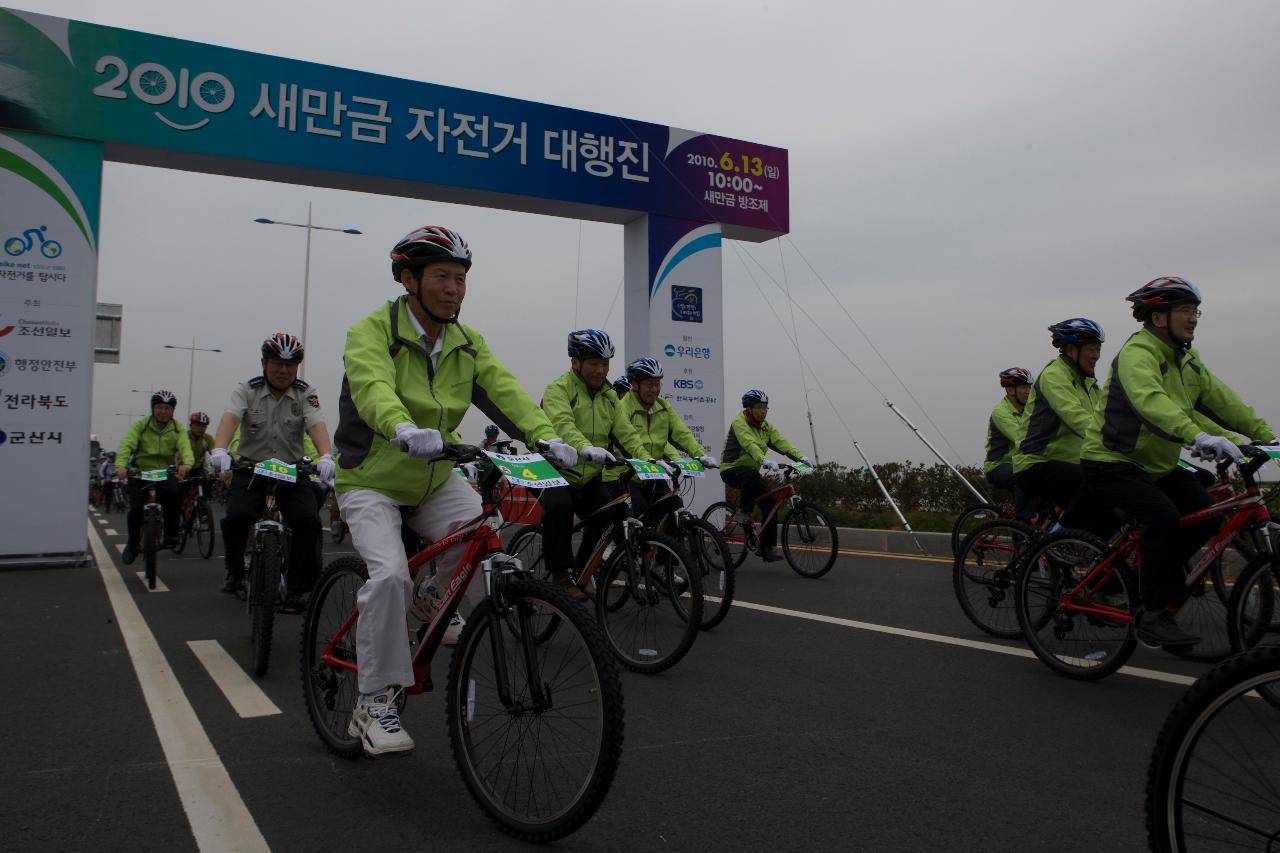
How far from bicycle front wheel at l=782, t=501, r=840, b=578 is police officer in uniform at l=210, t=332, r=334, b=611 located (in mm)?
5137

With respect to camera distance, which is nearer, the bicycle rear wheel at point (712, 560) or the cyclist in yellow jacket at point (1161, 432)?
the cyclist in yellow jacket at point (1161, 432)

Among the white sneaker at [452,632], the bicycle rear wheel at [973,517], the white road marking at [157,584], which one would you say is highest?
the bicycle rear wheel at [973,517]

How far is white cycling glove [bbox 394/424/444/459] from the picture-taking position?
3107 mm

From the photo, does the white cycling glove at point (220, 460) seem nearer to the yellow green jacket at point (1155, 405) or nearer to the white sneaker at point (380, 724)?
the white sneaker at point (380, 724)

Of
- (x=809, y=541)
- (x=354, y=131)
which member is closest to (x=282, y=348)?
(x=809, y=541)

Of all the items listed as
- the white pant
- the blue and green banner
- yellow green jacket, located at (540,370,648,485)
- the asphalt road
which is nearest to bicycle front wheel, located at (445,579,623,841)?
the asphalt road

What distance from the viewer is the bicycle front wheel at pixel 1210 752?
2.17m

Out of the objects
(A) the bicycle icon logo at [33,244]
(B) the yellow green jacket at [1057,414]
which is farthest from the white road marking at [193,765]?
(A) the bicycle icon logo at [33,244]

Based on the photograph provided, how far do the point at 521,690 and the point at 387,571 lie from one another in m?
0.71

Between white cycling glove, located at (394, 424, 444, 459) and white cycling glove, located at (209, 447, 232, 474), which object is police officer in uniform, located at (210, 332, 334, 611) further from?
white cycling glove, located at (394, 424, 444, 459)

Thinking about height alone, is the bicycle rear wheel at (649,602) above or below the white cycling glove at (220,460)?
below

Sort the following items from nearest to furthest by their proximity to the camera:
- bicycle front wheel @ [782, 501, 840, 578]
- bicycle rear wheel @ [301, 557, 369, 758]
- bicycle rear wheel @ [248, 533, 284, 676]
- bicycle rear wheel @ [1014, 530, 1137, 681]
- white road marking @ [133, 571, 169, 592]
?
bicycle rear wheel @ [301, 557, 369, 758] < bicycle rear wheel @ [1014, 530, 1137, 681] < bicycle rear wheel @ [248, 533, 284, 676] < white road marking @ [133, 571, 169, 592] < bicycle front wheel @ [782, 501, 840, 578]

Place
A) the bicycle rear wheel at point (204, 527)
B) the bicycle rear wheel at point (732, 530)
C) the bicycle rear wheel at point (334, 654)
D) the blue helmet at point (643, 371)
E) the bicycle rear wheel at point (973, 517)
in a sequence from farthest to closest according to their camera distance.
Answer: the bicycle rear wheel at point (204, 527) → the bicycle rear wheel at point (732, 530) → the bicycle rear wheel at point (973, 517) → the blue helmet at point (643, 371) → the bicycle rear wheel at point (334, 654)

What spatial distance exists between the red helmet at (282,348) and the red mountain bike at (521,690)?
12.5 feet
